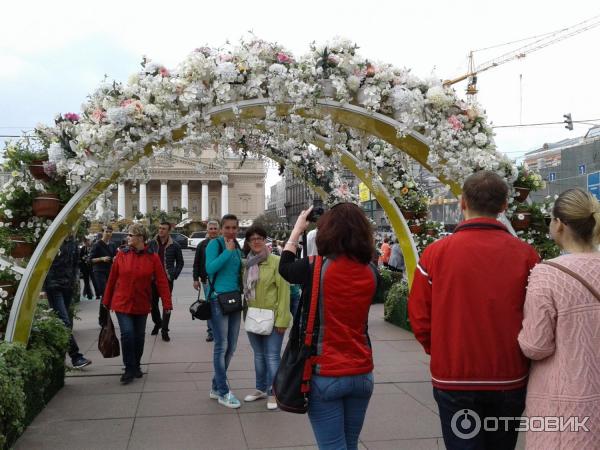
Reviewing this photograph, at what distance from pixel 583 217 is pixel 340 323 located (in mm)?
1218

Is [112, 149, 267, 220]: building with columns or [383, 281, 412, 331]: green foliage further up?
[112, 149, 267, 220]: building with columns

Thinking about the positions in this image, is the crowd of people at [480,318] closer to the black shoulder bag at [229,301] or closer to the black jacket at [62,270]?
the black shoulder bag at [229,301]

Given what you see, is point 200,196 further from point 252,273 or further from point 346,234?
point 346,234

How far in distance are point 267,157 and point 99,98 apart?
3071 mm

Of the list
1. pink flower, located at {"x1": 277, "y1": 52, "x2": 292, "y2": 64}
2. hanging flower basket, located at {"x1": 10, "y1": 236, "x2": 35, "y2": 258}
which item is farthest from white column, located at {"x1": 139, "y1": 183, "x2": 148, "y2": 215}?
pink flower, located at {"x1": 277, "y1": 52, "x2": 292, "y2": 64}

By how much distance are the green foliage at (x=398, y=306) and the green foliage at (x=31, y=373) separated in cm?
582

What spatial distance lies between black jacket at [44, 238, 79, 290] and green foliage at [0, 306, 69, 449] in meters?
0.88

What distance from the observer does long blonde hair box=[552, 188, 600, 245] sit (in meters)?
2.49

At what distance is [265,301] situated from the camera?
5285 millimetres

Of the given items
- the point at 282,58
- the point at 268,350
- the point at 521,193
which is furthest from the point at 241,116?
the point at 521,193

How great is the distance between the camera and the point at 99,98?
5.22 m

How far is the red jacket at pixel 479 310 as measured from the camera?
2.47 meters

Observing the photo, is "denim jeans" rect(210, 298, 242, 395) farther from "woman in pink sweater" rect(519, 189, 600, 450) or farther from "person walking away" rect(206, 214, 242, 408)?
"woman in pink sweater" rect(519, 189, 600, 450)

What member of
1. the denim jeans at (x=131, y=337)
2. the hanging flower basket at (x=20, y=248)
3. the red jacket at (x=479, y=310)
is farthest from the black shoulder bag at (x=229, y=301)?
the red jacket at (x=479, y=310)
